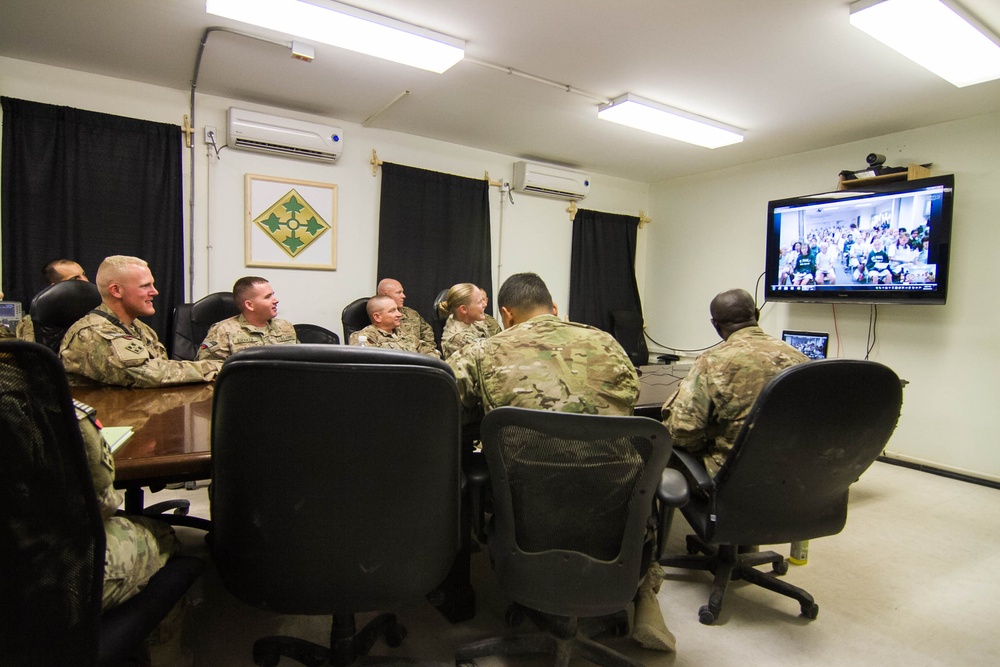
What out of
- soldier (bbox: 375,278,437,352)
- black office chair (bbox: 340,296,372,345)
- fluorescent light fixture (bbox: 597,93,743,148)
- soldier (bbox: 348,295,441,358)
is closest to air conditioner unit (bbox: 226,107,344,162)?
soldier (bbox: 375,278,437,352)

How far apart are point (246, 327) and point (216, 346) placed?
0.19 metres

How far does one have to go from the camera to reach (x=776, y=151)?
468 centimetres

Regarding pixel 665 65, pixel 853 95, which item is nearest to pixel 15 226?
pixel 665 65

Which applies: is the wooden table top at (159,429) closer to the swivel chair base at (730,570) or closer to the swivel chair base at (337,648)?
the swivel chair base at (337,648)

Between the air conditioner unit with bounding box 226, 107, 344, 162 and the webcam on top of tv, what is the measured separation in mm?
4065

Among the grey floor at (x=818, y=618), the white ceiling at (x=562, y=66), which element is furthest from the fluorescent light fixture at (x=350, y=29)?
the grey floor at (x=818, y=618)

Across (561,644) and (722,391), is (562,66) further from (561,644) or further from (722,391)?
(561,644)

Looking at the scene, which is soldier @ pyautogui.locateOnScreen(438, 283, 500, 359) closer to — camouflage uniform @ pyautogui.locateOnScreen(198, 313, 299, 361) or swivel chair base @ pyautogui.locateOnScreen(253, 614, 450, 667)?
camouflage uniform @ pyautogui.locateOnScreen(198, 313, 299, 361)

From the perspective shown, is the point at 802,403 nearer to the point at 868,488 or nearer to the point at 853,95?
the point at 868,488

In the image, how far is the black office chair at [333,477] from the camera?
3.20 ft

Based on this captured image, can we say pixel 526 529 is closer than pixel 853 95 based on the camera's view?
Yes

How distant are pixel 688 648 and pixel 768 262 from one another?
12.6ft

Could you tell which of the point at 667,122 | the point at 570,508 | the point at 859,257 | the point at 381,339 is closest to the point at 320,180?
the point at 381,339

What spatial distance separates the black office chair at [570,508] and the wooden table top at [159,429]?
707 millimetres
